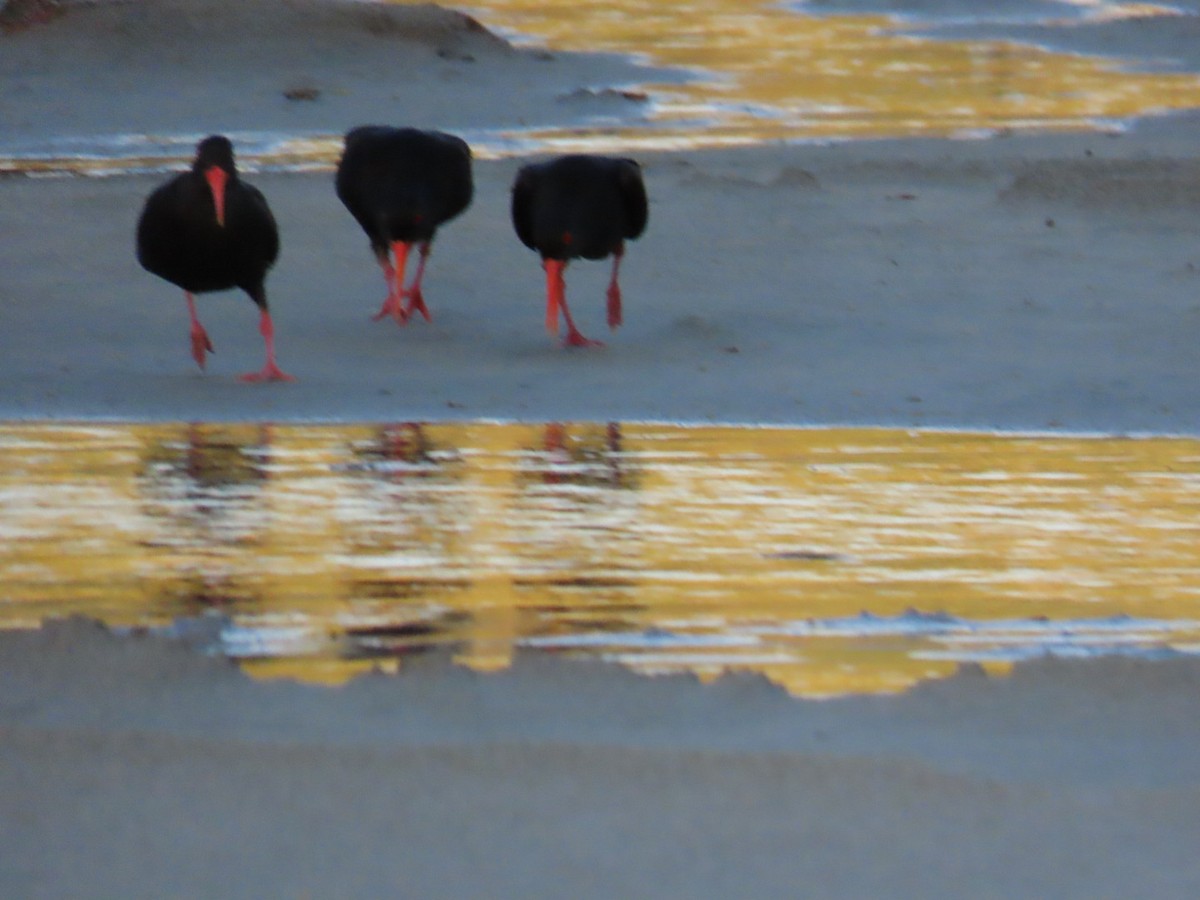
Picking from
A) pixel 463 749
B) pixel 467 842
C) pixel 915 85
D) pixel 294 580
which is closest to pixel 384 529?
pixel 294 580

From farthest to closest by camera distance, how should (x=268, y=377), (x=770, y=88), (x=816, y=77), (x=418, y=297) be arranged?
(x=816, y=77) < (x=770, y=88) < (x=418, y=297) < (x=268, y=377)

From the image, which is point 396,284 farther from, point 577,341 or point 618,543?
point 618,543

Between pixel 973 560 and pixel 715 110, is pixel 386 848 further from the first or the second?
pixel 715 110

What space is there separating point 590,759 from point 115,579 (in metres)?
1.90

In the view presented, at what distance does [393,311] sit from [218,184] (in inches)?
48.5

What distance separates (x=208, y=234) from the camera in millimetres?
8977

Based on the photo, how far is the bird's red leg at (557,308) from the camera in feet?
31.1

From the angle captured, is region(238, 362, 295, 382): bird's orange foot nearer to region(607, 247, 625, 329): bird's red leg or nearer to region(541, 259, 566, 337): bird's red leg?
region(541, 259, 566, 337): bird's red leg

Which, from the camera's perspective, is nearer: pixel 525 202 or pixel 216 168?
pixel 216 168

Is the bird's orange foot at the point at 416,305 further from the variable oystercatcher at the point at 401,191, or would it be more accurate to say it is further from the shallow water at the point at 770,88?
the shallow water at the point at 770,88

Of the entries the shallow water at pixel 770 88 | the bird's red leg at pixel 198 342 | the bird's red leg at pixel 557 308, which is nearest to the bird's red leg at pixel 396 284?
the bird's red leg at pixel 557 308

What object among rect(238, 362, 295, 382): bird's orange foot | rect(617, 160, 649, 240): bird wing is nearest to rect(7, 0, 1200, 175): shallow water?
rect(617, 160, 649, 240): bird wing

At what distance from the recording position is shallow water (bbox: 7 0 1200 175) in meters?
16.7

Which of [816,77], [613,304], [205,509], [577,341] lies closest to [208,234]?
[577,341]
